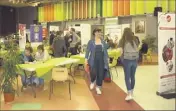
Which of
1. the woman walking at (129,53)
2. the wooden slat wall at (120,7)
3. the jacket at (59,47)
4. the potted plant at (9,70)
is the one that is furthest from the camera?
the wooden slat wall at (120,7)

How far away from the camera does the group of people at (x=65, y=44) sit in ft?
29.1

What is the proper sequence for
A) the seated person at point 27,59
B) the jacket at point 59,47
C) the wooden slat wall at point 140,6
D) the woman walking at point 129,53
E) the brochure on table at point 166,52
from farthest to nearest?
1. the wooden slat wall at point 140,6
2. the jacket at point 59,47
3. the seated person at point 27,59
4. the brochure on table at point 166,52
5. the woman walking at point 129,53

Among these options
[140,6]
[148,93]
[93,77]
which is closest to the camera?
[148,93]

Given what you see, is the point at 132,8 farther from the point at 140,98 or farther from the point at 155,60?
the point at 140,98

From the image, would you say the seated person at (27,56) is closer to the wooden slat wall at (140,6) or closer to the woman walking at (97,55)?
the woman walking at (97,55)

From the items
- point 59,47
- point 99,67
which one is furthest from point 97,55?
point 59,47

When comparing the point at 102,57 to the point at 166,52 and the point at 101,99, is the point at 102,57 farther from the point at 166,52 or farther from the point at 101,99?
the point at 166,52

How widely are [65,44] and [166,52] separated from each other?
4.63m

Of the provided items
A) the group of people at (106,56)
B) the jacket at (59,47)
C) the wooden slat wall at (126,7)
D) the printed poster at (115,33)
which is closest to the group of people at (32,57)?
the group of people at (106,56)

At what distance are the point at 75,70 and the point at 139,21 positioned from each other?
22.8 feet

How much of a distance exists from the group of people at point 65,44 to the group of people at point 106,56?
8.95 ft

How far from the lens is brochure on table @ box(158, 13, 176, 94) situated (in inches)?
216

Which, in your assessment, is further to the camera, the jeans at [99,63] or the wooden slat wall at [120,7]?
the wooden slat wall at [120,7]

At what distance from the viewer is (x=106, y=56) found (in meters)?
5.82
